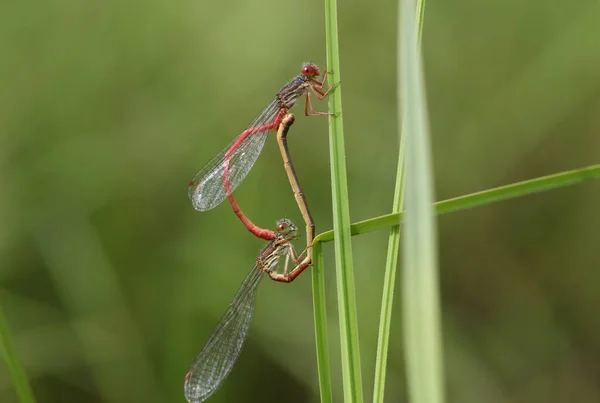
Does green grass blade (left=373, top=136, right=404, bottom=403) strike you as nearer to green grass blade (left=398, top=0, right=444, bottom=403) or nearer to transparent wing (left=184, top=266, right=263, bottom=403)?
green grass blade (left=398, top=0, right=444, bottom=403)

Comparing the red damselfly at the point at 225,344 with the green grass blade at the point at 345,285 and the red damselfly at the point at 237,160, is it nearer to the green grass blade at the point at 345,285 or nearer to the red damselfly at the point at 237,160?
the red damselfly at the point at 237,160

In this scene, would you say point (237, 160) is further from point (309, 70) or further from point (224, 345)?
point (224, 345)

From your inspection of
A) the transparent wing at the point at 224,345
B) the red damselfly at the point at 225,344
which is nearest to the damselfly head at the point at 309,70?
the red damselfly at the point at 225,344

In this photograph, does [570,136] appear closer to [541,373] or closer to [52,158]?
[541,373]

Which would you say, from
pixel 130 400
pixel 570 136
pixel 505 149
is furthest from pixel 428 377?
pixel 570 136

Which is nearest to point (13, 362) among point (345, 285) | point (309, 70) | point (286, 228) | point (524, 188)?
point (345, 285)

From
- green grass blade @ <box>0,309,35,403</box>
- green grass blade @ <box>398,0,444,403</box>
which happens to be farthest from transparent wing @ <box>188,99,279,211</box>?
green grass blade @ <box>398,0,444,403</box>
